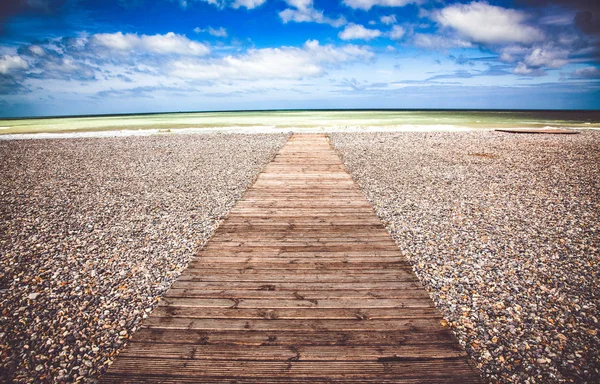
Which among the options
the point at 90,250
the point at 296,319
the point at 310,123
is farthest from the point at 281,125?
the point at 296,319

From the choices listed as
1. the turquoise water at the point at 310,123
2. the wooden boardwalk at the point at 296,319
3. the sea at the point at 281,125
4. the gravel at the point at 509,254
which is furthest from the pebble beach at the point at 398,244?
the turquoise water at the point at 310,123

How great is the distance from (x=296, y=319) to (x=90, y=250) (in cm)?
385

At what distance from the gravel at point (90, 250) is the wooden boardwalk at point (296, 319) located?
1.47 feet

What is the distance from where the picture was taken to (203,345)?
2.65 m

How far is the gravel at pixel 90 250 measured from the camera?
2.76 meters

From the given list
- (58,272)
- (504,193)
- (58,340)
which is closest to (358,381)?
(58,340)

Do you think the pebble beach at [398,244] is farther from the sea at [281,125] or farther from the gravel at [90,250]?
the sea at [281,125]

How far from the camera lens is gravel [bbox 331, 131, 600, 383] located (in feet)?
8.75

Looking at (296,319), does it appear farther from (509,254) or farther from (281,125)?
(281,125)

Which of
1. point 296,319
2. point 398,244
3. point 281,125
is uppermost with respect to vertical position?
point 281,125

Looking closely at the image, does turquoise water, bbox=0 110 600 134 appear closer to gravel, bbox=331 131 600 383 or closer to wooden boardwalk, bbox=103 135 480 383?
gravel, bbox=331 131 600 383

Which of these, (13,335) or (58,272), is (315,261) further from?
(58,272)

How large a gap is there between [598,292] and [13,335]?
662 cm

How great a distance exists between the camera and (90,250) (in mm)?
4688
